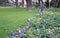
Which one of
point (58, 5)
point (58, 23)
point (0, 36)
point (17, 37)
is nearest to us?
point (17, 37)

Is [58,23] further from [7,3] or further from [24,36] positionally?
[7,3]

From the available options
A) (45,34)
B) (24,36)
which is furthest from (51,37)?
(24,36)

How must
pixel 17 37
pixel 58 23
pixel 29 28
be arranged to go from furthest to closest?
pixel 58 23 < pixel 29 28 < pixel 17 37

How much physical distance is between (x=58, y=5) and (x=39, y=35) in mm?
21011

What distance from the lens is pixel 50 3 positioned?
28.5 metres

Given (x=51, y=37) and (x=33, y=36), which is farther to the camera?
(x=33, y=36)

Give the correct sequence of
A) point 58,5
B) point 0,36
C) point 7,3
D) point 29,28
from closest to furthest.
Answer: point 0,36
point 29,28
point 58,5
point 7,3

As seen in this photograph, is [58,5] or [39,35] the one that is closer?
[39,35]

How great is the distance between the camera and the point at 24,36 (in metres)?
6.54

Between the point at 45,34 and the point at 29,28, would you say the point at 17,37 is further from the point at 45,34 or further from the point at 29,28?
the point at 29,28

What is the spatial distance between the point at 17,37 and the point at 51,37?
0.87m

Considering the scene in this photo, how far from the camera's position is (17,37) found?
647 centimetres

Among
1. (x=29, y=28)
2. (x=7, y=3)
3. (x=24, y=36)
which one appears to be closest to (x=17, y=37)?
(x=24, y=36)

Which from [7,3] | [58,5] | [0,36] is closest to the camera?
[0,36]
